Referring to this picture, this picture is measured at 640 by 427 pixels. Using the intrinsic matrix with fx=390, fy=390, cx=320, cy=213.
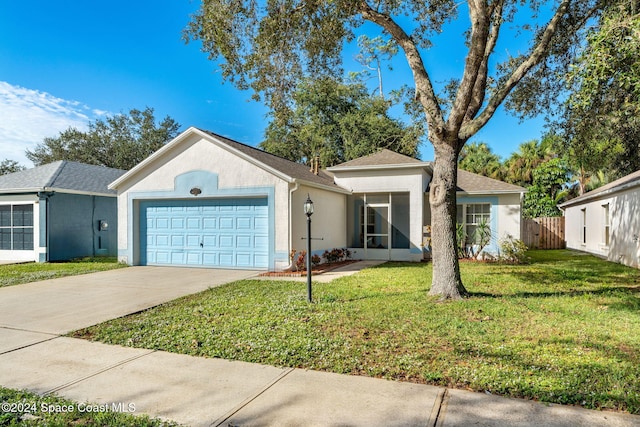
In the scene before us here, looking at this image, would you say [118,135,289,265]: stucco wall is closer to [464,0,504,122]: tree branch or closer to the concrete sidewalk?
[464,0,504,122]: tree branch

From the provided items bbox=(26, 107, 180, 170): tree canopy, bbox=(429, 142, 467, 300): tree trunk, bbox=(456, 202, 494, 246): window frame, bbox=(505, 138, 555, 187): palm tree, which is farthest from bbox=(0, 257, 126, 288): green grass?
bbox=(505, 138, 555, 187): palm tree

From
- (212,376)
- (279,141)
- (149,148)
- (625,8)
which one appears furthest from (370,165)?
(149,148)

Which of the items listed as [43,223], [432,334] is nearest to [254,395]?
Result: [432,334]

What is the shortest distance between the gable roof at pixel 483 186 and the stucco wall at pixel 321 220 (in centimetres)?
497

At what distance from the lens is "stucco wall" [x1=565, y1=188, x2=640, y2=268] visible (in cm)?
1240

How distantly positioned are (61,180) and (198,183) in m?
7.66

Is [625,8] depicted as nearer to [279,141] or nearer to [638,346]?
[638,346]

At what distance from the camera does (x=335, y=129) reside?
2988cm

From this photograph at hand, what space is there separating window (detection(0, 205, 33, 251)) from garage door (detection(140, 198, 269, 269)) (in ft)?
19.0

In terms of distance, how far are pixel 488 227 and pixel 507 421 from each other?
43.3 feet

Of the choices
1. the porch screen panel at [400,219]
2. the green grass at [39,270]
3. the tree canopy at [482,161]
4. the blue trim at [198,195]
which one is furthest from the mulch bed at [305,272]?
the tree canopy at [482,161]

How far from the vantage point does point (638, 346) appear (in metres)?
4.75

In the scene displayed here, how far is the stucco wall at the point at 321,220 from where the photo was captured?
39.3 ft

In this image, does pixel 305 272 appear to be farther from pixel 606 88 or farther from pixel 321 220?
pixel 606 88
